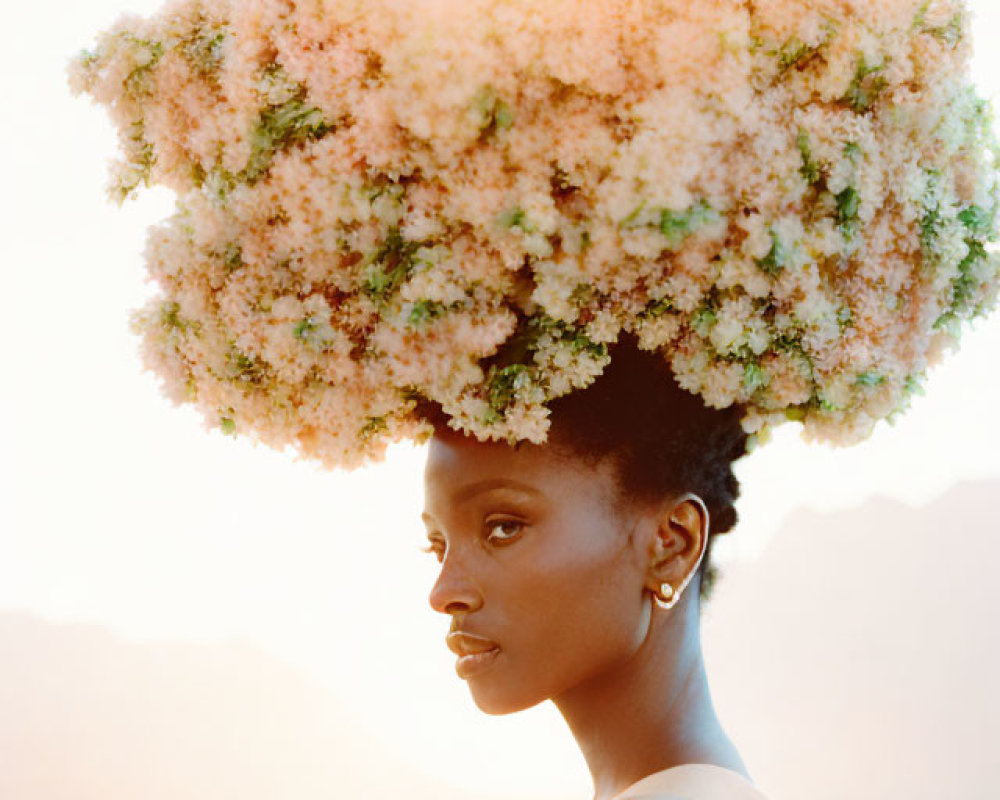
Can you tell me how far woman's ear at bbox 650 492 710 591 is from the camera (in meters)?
2.55

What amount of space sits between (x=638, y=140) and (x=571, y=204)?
0.17 metres

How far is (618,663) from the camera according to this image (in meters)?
2.54

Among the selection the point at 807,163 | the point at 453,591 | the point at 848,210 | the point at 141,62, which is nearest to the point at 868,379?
the point at 848,210

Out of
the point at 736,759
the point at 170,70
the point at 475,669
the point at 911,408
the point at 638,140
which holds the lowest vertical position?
the point at 736,759

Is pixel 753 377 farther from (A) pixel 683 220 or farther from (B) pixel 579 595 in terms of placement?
(B) pixel 579 595

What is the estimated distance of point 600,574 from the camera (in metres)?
2.50

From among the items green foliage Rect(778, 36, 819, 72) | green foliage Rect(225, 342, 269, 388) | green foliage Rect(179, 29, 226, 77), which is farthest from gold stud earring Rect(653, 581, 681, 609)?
green foliage Rect(179, 29, 226, 77)

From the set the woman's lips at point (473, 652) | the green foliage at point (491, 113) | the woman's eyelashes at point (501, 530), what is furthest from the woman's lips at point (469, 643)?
the green foliage at point (491, 113)

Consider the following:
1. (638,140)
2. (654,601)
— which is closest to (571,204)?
(638,140)

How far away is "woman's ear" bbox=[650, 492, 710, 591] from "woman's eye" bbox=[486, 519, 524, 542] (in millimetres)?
260

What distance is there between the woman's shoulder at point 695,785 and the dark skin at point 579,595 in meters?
0.04

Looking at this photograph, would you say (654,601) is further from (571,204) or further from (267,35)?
(267,35)

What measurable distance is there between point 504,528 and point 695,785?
58cm

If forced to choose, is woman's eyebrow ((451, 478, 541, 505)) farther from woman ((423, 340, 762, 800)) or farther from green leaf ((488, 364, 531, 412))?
green leaf ((488, 364, 531, 412))
